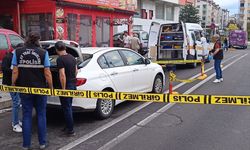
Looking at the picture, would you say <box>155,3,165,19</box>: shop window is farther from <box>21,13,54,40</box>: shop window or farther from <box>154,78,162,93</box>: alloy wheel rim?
<box>154,78,162,93</box>: alloy wheel rim

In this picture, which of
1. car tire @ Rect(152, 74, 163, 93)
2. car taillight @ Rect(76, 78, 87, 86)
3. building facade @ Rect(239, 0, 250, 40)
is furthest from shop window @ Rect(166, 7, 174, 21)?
building facade @ Rect(239, 0, 250, 40)

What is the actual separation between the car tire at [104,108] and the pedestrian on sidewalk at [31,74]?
5.26 ft

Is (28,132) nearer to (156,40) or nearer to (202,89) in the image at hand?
(202,89)

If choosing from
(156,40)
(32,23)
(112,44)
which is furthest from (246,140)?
(112,44)

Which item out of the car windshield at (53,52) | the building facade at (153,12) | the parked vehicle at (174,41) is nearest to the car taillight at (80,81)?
the car windshield at (53,52)

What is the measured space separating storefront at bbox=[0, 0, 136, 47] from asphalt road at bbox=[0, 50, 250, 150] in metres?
8.13

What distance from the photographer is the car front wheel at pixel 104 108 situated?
674 cm

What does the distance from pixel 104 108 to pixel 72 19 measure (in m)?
10.0

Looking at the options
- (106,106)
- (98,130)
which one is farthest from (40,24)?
(98,130)

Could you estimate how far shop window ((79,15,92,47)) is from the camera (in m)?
17.0

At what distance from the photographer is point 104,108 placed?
6.93 m

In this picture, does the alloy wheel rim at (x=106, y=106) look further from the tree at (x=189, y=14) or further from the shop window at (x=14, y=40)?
the tree at (x=189, y=14)

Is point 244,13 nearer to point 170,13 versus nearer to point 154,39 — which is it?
point 170,13

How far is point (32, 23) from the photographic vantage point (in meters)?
16.0
